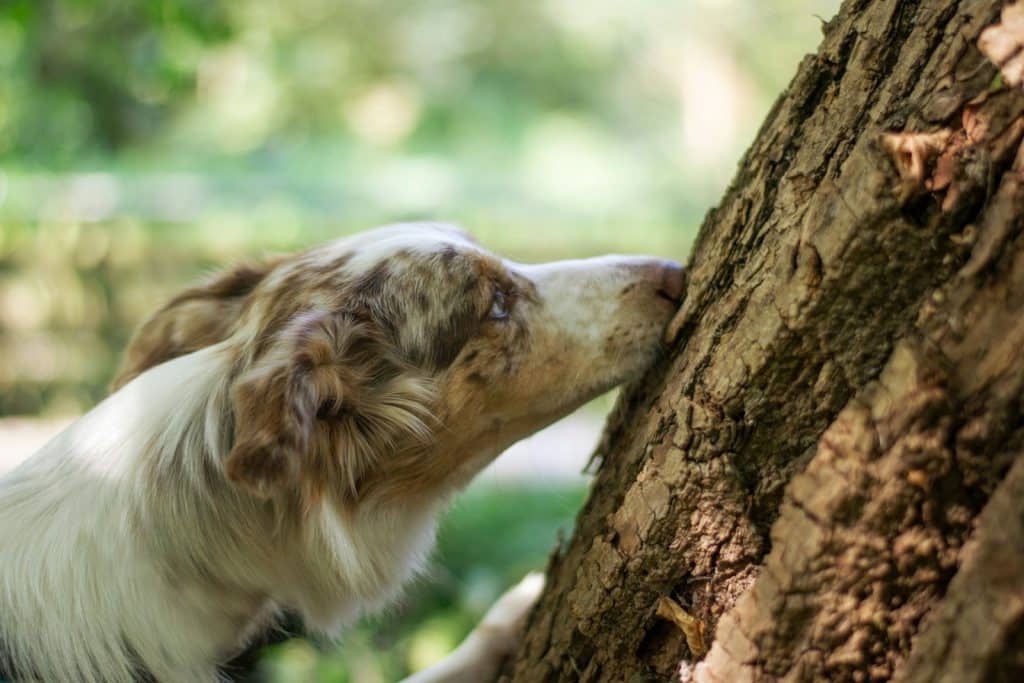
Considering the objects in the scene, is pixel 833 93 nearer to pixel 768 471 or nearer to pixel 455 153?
pixel 768 471

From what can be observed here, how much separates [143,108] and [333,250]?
14.6 m

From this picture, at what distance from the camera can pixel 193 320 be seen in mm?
2904

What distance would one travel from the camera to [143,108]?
15984 mm

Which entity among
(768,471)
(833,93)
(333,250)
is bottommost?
(768,471)

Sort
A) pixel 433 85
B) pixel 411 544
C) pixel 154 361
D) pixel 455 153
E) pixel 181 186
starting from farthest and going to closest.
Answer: pixel 433 85 → pixel 455 153 → pixel 181 186 → pixel 154 361 → pixel 411 544

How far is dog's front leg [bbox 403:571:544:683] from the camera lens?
2.68 meters

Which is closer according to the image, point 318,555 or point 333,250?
point 318,555

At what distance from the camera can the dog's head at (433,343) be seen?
2.44 metres

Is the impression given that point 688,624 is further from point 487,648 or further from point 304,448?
point 487,648

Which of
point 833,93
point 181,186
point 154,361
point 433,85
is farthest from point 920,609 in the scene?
point 433,85

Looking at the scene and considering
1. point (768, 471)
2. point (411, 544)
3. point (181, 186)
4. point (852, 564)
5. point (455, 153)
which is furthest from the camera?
point (455, 153)

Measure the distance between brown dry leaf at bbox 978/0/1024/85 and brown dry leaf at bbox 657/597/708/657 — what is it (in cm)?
106

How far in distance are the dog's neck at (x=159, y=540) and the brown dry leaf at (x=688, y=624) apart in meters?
0.87

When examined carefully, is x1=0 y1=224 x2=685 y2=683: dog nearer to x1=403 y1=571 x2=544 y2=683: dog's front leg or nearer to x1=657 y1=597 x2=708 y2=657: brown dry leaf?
x1=403 y1=571 x2=544 y2=683: dog's front leg
